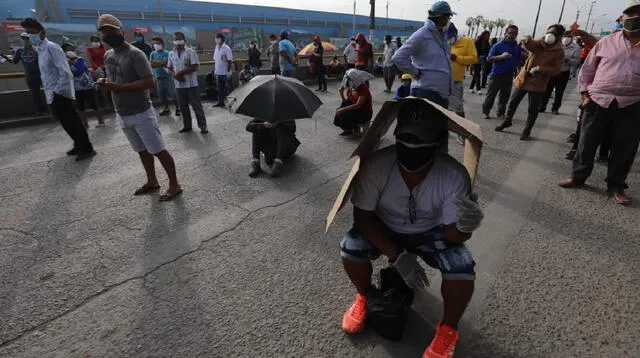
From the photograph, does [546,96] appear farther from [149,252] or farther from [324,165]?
[149,252]

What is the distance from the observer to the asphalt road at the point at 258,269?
2137 mm

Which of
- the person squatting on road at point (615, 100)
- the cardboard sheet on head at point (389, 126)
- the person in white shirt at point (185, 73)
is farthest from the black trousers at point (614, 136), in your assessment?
the person in white shirt at point (185, 73)

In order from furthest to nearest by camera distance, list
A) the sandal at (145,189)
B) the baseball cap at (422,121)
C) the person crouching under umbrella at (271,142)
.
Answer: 1. the person crouching under umbrella at (271,142)
2. the sandal at (145,189)
3. the baseball cap at (422,121)

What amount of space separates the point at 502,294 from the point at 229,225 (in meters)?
2.51

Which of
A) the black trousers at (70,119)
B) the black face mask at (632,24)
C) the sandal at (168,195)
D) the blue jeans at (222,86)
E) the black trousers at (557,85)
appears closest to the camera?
the black face mask at (632,24)

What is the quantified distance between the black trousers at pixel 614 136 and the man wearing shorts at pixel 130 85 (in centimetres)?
502

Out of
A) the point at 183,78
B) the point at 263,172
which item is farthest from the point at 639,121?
the point at 183,78

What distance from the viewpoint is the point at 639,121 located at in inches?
147

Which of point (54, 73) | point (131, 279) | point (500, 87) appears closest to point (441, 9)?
point (131, 279)

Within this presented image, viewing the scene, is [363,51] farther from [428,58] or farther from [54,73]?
[54,73]

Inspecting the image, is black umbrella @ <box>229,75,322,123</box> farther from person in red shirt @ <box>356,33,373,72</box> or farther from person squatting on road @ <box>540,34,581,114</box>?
person squatting on road @ <box>540,34,581,114</box>

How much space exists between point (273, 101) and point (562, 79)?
7917mm

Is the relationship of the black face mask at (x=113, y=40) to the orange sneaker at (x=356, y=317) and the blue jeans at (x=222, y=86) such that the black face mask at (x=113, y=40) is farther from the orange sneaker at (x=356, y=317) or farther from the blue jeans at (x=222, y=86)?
the blue jeans at (x=222, y=86)

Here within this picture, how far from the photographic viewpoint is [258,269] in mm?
2828
